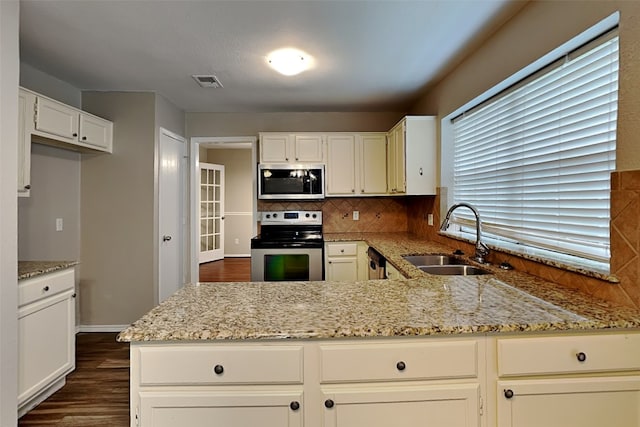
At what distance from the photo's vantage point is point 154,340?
1094 millimetres

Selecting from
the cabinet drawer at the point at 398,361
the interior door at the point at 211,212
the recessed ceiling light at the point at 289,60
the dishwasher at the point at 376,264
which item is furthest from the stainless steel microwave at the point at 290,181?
the interior door at the point at 211,212

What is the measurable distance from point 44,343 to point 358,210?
3.21 m

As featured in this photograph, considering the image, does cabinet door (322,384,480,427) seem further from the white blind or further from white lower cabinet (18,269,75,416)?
white lower cabinet (18,269,75,416)

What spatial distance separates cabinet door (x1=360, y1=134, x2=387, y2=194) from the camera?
4.06 metres

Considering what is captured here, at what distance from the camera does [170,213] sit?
3.92m

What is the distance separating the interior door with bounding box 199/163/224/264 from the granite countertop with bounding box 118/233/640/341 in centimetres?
550

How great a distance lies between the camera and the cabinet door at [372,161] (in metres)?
4.06

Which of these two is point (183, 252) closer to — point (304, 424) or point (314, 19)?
point (314, 19)

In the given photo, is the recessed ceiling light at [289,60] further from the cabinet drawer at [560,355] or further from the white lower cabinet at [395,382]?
the cabinet drawer at [560,355]

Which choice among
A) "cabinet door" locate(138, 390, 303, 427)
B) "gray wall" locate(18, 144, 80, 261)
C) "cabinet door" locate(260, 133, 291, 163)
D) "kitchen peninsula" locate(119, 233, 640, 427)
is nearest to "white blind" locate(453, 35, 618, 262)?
"kitchen peninsula" locate(119, 233, 640, 427)

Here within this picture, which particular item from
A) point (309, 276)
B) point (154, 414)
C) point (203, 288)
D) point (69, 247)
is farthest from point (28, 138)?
point (309, 276)

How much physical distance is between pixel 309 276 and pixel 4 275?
237cm

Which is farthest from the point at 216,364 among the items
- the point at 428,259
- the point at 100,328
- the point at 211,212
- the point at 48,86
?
the point at 211,212

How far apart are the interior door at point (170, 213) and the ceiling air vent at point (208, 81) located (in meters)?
0.79
